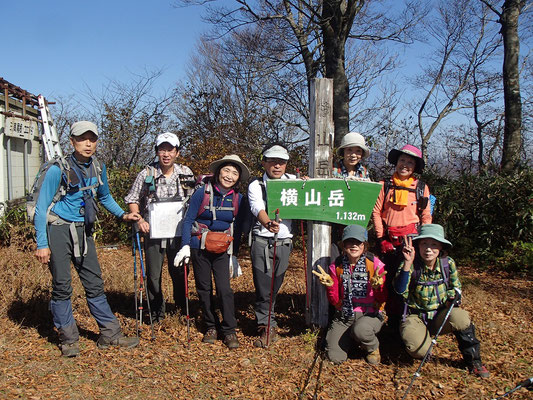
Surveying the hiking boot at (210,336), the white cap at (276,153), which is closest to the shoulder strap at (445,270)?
the white cap at (276,153)

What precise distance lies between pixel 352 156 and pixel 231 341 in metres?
2.09

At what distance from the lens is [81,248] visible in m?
4.03

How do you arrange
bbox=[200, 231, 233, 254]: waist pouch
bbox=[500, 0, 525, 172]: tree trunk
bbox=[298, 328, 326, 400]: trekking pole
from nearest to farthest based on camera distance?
bbox=[298, 328, 326, 400]: trekking pole < bbox=[200, 231, 233, 254]: waist pouch < bbox=[500, 0, 525, 172]: tree trunk

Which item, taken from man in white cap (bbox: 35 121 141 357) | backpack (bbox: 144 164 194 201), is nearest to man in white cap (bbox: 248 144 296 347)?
backpack (bbox: 144 164 194 201)

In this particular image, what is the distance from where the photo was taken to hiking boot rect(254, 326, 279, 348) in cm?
431

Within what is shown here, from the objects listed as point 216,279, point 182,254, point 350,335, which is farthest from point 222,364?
point 350,335

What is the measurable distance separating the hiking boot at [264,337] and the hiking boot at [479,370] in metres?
1.74

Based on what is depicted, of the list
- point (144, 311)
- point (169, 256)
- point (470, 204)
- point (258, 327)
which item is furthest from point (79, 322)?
point (470, 204)

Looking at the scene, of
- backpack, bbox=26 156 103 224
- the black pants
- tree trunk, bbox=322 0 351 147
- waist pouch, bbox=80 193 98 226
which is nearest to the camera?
backpack, bbox=26 156 103 224

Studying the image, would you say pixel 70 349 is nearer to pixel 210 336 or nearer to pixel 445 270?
pixel 210 336

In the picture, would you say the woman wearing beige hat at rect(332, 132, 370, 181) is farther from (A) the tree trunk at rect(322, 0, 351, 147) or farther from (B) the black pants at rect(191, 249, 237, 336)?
(A) the tree trunk at rect(322, 0, 351, 147)

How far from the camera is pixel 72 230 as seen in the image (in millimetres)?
3953

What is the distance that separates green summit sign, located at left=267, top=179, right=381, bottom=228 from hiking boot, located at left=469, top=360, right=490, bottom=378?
1457 millimetres

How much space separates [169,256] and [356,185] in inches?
79.2
